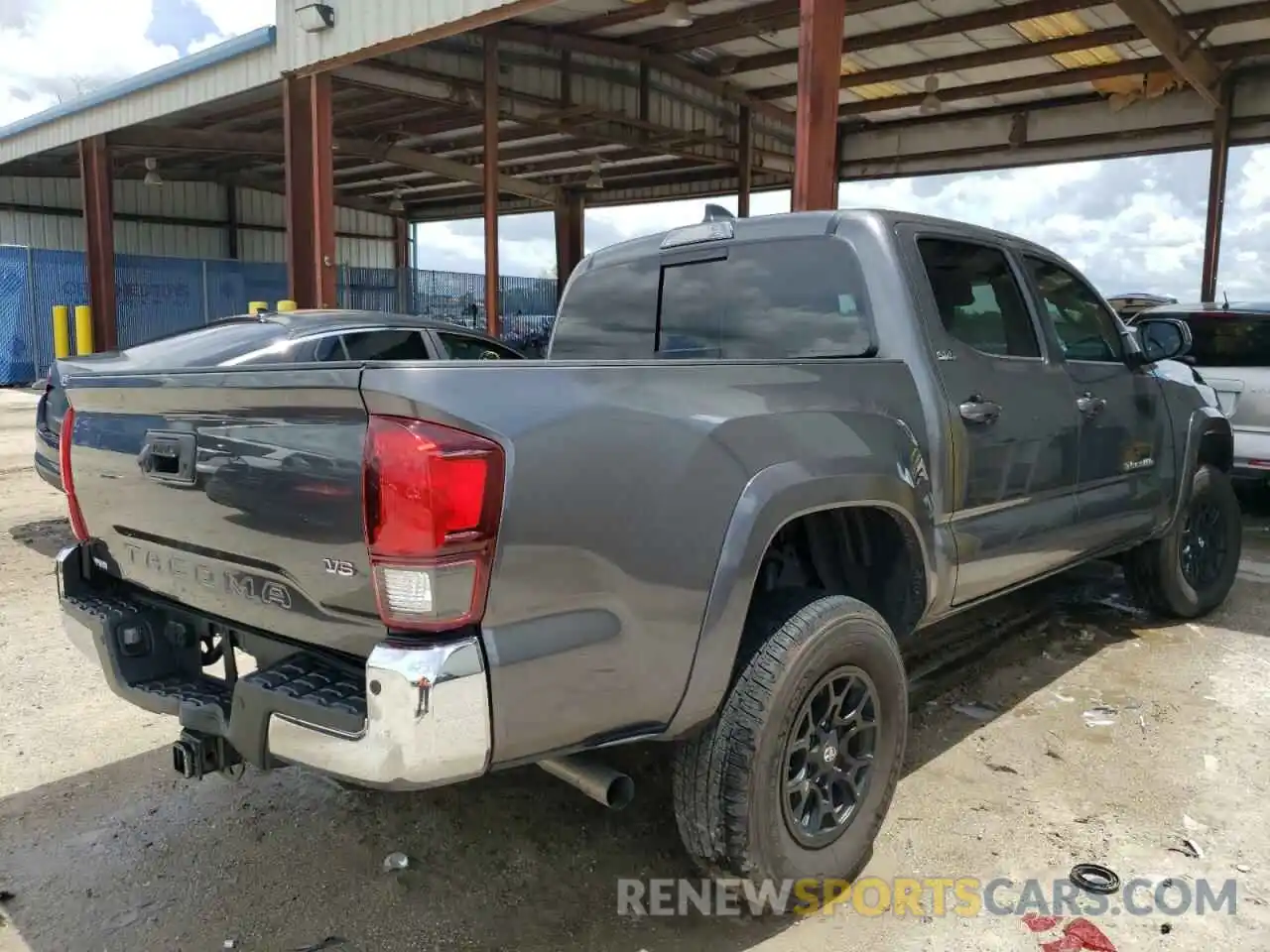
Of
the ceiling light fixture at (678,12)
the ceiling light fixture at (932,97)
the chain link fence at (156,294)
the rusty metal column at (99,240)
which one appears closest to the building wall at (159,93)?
the rusty metal column at (99,240)

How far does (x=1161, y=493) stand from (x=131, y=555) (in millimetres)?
4490

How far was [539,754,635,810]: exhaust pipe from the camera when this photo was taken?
2404 mm

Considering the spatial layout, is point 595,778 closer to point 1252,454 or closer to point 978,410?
point 978,410

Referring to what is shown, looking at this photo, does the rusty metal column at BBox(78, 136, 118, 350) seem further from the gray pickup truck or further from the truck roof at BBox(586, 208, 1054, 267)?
the gray pickup truck

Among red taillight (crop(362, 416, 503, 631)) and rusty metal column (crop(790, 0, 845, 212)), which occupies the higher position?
rusty metal column (crop(790, 0, 845, 212))

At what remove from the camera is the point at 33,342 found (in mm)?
21016

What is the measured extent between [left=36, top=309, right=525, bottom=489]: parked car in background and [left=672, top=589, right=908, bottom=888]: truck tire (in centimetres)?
386

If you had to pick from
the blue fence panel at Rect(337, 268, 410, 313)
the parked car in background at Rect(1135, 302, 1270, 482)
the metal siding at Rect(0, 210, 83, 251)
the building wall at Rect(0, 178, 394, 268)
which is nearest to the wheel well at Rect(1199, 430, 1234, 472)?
the parked car in background at Rect(1135, 302, 1270, 482)

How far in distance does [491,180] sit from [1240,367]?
10001mm

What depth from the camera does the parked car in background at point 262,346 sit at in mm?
5848

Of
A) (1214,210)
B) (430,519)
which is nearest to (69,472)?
(430,519)

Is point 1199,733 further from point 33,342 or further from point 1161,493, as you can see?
point 33,342

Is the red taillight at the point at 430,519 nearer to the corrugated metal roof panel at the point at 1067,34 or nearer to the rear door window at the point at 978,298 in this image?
the rear door window at the point at 978,298

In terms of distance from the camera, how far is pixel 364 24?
10.4 meters
